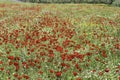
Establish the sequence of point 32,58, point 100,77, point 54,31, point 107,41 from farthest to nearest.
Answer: point 54,31 → point 107,41 → point 32,58 → point 100,77

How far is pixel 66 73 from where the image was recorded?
9.62 meters

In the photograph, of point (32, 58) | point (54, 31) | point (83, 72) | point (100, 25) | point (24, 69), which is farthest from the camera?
point (100, 25)

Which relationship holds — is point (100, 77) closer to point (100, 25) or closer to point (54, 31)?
point (54, 31)

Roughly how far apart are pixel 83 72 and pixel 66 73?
0.58 m

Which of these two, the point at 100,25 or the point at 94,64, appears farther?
the point at 100,25

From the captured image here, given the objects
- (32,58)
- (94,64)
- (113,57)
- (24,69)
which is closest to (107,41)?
(113,57)

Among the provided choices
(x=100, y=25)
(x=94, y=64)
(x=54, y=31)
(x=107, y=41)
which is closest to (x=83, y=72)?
(x=94, y=64)

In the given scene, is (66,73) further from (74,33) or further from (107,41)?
(74,33)

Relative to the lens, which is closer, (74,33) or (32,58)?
(32,58)

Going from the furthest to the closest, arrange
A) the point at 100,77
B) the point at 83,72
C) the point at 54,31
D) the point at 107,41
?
1. the point at 54,31
2. the point at 107,41
3. the point at 83,72
4. the point at 100,77

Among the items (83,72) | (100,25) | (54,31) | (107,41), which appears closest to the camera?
(83,72)

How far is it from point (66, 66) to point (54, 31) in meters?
5.75

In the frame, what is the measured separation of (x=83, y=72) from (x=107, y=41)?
457 centimetres

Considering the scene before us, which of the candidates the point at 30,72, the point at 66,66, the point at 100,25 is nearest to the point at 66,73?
the point at 66,66
